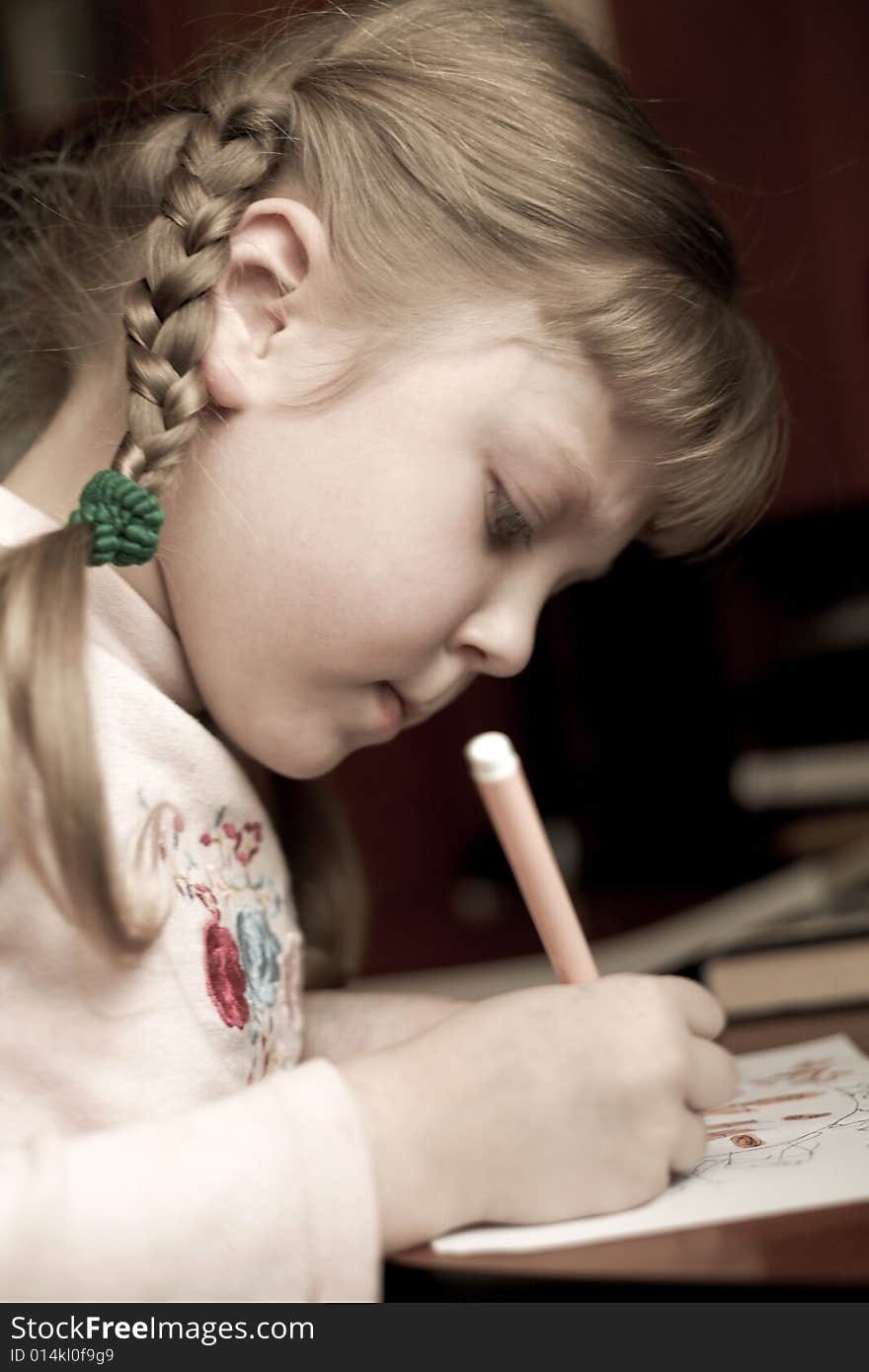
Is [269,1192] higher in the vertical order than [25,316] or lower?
lower

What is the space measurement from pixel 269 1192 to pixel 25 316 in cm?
53

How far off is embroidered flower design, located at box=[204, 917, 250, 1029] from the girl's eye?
0.70 ft

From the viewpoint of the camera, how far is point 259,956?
671 mm

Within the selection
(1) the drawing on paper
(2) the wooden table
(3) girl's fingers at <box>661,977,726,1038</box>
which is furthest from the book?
(2) the wooden table

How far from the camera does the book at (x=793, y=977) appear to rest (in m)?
0.79

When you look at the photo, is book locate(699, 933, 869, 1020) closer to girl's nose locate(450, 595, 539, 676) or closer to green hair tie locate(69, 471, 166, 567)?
girl's nose locate(450, 595, 539, 676)

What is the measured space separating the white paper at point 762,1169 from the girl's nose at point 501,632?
0.22 metres

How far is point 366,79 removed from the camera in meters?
0.69

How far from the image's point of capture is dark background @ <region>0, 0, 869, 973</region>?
112 centimetres

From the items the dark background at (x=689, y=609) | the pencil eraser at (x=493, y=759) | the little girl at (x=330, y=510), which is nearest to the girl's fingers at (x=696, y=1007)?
the little girl at (x=330, y=510)

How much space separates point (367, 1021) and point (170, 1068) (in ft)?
0.69

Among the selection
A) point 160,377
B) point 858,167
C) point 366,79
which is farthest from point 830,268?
point 160,377

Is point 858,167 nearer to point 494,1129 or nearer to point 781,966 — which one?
point 781,966
